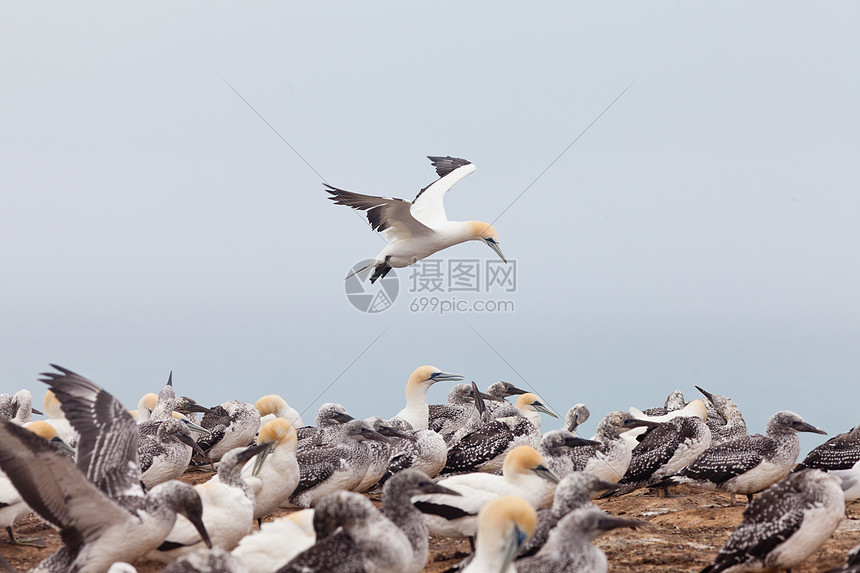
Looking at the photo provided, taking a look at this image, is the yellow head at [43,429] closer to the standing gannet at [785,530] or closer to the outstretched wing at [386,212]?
the outstretched wing at [386,212]

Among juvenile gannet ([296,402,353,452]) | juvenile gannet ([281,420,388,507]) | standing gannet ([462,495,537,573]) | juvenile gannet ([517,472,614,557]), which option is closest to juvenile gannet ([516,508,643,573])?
A: standing gannet ([462,495,537,573])

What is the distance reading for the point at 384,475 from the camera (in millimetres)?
10781

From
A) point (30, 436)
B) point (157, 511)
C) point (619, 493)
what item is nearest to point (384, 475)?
point (619, 493)

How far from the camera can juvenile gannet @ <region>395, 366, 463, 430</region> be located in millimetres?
13391

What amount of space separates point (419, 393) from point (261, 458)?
4.38 meters

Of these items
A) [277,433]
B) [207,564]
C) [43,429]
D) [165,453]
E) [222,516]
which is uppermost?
[43,429]

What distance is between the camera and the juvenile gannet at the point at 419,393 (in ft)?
43.9

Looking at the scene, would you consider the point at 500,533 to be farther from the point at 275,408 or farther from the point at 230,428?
the point at 275,408

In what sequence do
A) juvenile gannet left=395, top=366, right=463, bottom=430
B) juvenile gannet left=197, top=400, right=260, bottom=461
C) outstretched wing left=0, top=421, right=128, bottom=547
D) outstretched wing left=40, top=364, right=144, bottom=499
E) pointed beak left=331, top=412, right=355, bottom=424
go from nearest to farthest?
outstretched wing left=0, top=421, right=128, bottom=547, outstretched wing left=40, top=364, right=144, bottom=499, pointed beak left=331, top=412, right=355, bottom=424, juvenile gannet left=197, top=400, right=260, bottom=461, juvenile gannet left=395, top=366, right=463, bottom=430

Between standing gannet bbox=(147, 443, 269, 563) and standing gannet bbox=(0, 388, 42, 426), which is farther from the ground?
standing gannet bbox=(0, 388, 42, 426)

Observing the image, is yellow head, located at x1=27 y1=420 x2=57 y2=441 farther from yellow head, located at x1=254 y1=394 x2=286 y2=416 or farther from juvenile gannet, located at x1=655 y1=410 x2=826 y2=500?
juvenile gannet, located at x1=655 y1=410 x2=826 y2=500

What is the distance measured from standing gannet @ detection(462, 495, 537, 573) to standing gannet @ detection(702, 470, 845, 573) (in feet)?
6.89

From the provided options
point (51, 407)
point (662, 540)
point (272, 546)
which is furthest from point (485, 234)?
point (272, 546)

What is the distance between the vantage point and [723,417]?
15703 mm
